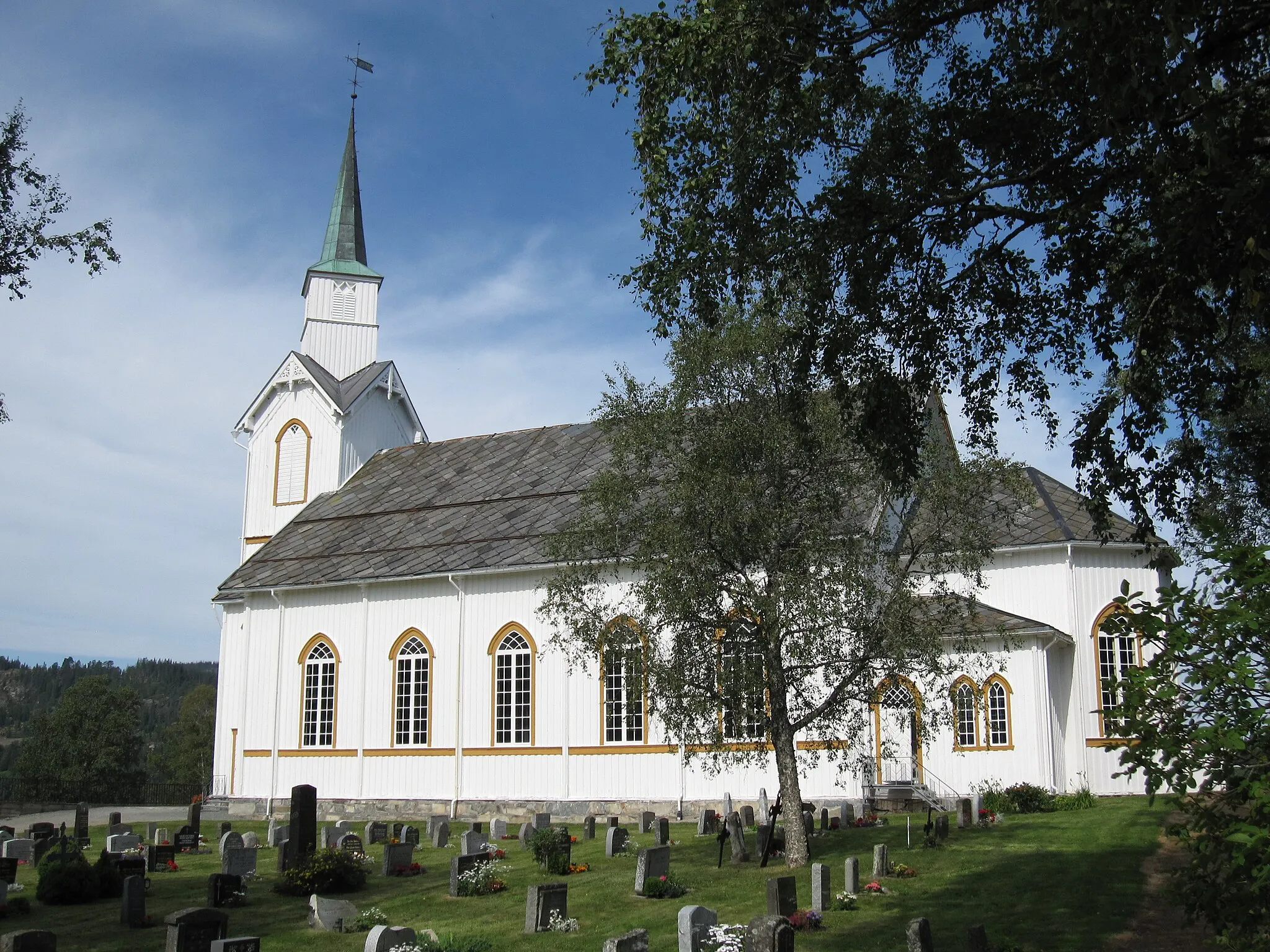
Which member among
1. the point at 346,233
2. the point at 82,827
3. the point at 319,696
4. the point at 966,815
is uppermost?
Result: the point at 346,233

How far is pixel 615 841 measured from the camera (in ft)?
66.5

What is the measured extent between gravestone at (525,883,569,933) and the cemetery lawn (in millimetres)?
182

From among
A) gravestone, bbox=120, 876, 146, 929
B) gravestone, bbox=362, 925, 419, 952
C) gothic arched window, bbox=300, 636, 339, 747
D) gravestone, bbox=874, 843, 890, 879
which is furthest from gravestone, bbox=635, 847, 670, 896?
gothic arched window, bbox=300, 636, 339, 747

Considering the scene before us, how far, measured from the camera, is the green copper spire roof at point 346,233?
1577 inches

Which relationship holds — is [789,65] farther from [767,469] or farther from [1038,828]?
[1038,828]

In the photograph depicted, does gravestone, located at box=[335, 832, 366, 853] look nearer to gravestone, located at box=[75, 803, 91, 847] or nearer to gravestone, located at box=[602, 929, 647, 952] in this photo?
gravestone, located at box=[75, 803, 91, 847]

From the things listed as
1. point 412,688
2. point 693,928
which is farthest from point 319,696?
point 693,928

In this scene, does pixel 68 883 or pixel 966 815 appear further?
pixel 966 815

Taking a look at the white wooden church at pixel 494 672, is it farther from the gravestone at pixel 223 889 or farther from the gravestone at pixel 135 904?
the gravestone at pixel 135 904

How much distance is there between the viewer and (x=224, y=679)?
34094 mm

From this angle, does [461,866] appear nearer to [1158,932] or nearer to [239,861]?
[239,861]

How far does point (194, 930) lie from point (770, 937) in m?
6.29

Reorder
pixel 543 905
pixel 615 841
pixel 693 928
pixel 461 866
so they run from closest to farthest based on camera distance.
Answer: pixel 693 928, pixel 543 905, pixel 461 866, pixel 615 841

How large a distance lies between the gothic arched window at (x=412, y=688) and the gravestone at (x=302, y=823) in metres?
10.4
